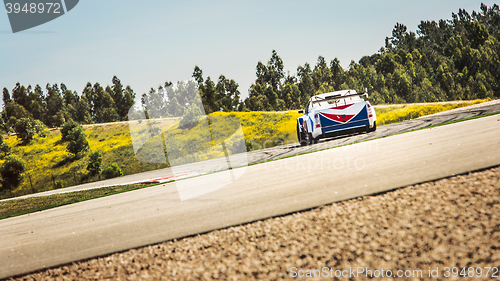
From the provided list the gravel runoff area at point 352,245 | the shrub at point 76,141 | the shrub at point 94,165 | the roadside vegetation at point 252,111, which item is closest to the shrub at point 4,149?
the roadside vegetation at point 252,111

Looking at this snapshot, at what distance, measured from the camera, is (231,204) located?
21.0ft

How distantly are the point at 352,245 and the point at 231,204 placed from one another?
3.03 m

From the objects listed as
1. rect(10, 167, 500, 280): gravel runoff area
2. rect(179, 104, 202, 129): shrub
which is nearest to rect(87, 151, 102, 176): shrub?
rect(179, 104, 202, 129): shrub

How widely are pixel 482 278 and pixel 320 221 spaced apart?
2121 mm

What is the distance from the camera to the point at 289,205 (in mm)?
5641

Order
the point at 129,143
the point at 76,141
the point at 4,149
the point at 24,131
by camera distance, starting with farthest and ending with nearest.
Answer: the point at 24,131 → the point at 129,143 → the point at 4,149 → the point at 76,141

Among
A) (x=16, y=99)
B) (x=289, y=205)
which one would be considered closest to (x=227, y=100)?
(x=289, y=205)

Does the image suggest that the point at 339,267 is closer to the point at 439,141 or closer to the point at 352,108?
the point at 352,108

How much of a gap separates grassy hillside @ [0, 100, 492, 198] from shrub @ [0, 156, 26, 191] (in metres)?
1.19

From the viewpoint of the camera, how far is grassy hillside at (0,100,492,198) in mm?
28734

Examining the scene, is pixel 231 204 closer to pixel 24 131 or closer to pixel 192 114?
pixel 192 114

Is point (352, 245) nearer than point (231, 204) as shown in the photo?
Yes

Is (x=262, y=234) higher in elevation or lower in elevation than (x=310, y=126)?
lower

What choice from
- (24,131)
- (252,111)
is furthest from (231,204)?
(24,131)
